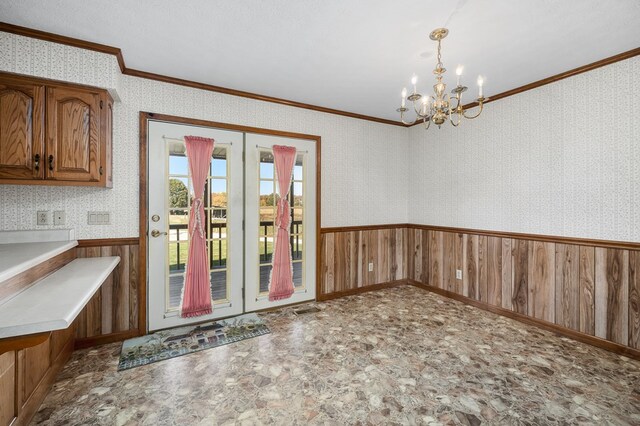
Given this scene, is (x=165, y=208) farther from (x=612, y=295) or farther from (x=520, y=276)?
(x=612, y=295)

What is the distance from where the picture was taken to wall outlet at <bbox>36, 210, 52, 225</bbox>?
241 centimetres

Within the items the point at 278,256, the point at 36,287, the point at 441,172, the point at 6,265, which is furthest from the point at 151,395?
the point at 441,172

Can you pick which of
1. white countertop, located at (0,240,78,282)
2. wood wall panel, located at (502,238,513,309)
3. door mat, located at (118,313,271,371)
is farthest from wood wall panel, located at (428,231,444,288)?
white countertop, located at (0,240,78,282)

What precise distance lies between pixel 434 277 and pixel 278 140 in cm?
296

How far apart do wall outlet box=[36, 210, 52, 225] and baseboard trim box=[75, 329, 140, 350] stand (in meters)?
1.08

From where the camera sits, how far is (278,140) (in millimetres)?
3549

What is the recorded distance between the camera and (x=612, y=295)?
8.52 ft

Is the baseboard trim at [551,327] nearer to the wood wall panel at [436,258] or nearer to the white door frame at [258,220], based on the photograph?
the wood wall panel at [436,258]

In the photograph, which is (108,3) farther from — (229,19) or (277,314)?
(277,314)

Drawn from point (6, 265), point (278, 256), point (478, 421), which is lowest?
point (478, 421)

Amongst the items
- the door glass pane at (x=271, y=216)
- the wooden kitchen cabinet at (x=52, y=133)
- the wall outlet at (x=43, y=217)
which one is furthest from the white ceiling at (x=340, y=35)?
the wall outlet at (x=43, y=217)

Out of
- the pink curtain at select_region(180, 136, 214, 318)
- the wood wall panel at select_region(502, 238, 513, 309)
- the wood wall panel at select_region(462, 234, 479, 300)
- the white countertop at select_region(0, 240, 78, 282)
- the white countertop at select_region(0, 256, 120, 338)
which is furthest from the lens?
the wood wall panel at select_region(462, 234, 479, 300)

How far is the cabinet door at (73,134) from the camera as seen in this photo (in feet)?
7.25

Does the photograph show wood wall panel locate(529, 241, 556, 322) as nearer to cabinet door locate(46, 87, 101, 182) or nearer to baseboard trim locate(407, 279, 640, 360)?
baseboard trim locate(407, 279, 640, 360)
